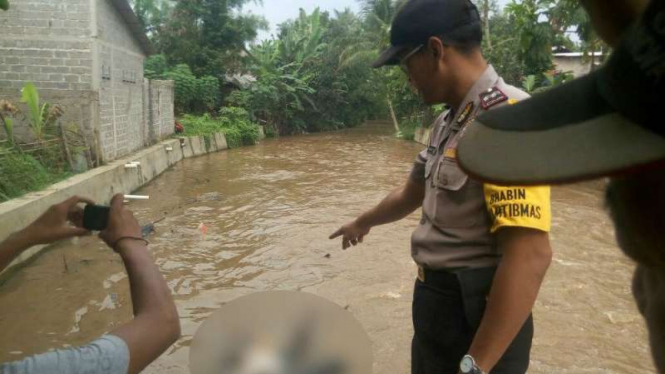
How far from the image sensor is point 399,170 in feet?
42.3

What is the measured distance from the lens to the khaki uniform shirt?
131 centimetres

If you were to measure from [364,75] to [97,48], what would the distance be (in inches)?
795

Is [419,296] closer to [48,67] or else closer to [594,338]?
[594,338]

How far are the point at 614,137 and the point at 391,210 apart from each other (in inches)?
63.6

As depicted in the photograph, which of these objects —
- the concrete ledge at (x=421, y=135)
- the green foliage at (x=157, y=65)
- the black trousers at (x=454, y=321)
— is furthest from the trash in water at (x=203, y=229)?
the green foliage at (x=157, y=65)

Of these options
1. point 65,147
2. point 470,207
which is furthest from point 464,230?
point 65,147

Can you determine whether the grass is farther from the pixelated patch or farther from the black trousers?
the pixelated patch

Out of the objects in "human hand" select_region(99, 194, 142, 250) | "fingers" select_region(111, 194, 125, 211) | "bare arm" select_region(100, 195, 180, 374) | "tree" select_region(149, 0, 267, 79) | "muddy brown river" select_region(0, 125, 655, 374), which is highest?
"tree" select_region(149, 0, 267, 79)

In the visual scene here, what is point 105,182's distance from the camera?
771cm

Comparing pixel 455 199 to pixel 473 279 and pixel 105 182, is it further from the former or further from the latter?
pixel 105 182

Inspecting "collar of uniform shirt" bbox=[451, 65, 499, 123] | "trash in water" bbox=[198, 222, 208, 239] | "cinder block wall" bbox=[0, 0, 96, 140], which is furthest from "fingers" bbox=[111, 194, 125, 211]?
"cinder block wall" bbox=[0, 0, 96, 140]

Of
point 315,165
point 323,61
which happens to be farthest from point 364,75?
point 315,165

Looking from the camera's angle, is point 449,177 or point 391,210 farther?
point 391,210

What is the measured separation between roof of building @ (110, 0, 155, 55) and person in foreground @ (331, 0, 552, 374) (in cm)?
933
